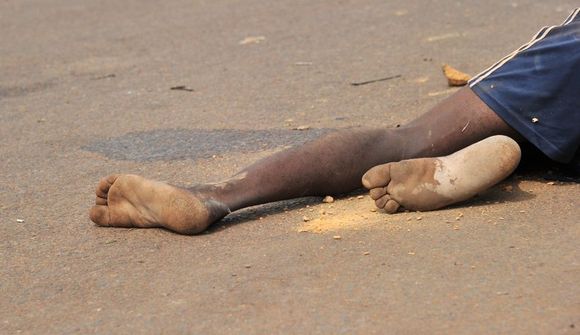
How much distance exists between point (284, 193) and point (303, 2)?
4425 millimetres

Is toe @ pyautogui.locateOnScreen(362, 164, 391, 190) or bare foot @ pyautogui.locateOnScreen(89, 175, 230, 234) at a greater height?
toe @ pyautogui.locateOnScreen(362, 164, 391, 190)

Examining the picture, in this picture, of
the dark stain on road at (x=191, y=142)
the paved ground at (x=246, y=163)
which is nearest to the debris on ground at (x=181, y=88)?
the paved ground at (x=246, y=163)

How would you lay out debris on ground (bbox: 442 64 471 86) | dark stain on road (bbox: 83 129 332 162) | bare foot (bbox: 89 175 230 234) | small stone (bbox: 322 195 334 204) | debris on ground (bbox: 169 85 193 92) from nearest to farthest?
1. bare foot (bbox: 89 175 230 234)
2. small stone (bbox: 322 195 334 204)
3. dark stain on road (bbox: 83 129 332 162)
4. debris on ground (bbox: 442 64 471 86)
5. debris on ground (bbox: 169 85 193 92)

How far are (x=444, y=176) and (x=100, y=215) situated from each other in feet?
3.68

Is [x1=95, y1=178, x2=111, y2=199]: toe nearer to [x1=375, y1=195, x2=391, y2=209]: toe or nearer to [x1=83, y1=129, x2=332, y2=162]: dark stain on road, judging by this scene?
[x1=375, y1=195, x2=391, y2=209]: toe

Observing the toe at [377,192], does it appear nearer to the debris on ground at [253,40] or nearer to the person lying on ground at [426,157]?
the person lying on ground at [426,157]

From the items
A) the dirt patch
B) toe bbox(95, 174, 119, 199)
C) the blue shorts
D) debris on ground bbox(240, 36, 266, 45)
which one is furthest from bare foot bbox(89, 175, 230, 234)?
debris on ground bbox(240, 36, 266, 45)

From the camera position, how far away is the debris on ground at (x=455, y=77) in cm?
521

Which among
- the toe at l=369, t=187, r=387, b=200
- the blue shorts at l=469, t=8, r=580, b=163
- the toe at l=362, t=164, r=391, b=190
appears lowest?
the toe at l=369, t=187, r=387, b=200

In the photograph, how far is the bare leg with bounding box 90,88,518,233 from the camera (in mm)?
3336

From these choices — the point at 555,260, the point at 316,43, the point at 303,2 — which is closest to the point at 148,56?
the point at 316,43

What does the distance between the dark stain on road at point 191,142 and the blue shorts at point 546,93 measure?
110 centimetres

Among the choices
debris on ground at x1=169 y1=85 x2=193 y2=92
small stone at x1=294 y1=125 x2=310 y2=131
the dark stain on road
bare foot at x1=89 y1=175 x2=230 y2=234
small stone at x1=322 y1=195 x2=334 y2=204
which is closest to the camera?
bare foot at x1=89 y1=175 x2=230 y2=234

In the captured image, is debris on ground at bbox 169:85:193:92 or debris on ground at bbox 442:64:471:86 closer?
debris on ground at bbox 442:64:471:86
